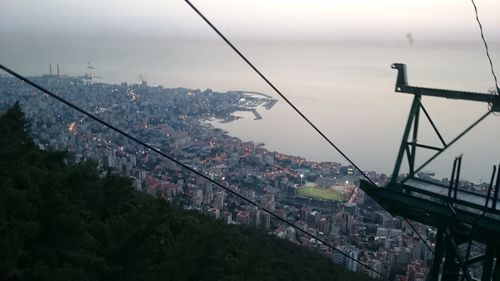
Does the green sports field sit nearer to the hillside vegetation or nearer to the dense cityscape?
the dense cityscape

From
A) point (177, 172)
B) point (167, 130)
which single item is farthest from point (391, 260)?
point (167, 130)

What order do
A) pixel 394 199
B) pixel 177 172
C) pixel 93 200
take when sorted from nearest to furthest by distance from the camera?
pixel 394 199, pixel 93 200, pixel 177 172

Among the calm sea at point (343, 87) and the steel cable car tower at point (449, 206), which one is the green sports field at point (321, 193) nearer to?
the calm sea at point (343, 87)

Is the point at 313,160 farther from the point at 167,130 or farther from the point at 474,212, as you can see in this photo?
the point at 474,212

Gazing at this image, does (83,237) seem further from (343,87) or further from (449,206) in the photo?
(343,87)

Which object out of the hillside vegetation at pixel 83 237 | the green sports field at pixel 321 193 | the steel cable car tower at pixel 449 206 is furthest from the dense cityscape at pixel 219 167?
the steel cable car tower at pixel 449 206

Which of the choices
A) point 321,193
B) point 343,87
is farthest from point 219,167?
point 343,87
